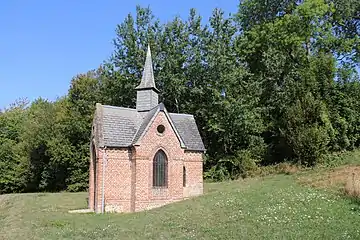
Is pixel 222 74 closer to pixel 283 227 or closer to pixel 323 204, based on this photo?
pixel 323 204

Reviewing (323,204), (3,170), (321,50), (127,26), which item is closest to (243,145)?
(321,50)

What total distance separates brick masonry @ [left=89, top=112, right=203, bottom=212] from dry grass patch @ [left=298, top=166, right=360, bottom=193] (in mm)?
8579

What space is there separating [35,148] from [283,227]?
4177 cm

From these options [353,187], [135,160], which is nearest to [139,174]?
[135,160]

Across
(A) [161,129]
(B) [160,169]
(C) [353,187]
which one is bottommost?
(C) [353,187]

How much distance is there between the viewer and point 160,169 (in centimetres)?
2647

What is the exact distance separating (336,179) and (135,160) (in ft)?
41.1

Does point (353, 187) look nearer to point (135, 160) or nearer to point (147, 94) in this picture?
point (135, 160)

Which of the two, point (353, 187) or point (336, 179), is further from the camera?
point (336, 179)

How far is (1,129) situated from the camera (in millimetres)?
58031

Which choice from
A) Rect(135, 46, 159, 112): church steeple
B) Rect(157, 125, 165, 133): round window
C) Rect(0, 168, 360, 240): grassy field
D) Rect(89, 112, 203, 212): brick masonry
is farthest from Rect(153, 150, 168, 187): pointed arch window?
Rect(0, 168, 360, 240): grassy field

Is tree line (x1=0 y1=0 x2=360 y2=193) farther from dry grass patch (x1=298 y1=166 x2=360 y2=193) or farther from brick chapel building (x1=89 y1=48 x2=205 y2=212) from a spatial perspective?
brick chapel building (x1=89 y1=48 x2=205 y2=212)

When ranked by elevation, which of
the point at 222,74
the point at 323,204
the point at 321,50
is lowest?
the point at 323,204

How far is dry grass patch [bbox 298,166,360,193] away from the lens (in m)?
20.2
